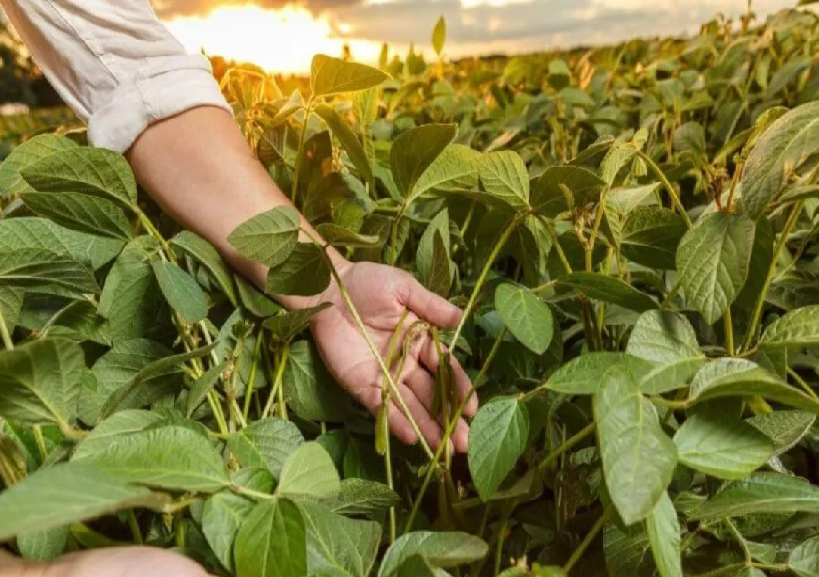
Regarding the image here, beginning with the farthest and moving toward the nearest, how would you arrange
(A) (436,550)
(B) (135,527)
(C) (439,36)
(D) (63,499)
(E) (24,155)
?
(C) (439,36) → (E) (24,155) → (B) (135,527) → (A) (436,550) → (D) (63,499)

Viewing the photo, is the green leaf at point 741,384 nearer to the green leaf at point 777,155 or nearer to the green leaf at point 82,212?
the green leaf at point 777,155

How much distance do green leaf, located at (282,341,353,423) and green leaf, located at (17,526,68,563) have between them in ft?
0.84

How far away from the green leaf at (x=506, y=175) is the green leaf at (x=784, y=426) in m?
0.27

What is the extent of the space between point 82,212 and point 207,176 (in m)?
0.21

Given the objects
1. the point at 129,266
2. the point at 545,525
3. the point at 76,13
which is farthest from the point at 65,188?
the point at 545,525

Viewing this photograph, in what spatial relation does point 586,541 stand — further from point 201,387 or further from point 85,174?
point 85,174

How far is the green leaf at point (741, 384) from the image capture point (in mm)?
455

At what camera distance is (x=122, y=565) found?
1.69 ft

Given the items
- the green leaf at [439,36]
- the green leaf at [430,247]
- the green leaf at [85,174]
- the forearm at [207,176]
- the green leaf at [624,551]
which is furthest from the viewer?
the green leaf at [439,36]

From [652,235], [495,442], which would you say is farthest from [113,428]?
[652,235]

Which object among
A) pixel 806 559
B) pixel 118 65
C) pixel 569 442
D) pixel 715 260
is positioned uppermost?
pixel 118 65

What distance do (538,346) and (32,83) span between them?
13704 mm

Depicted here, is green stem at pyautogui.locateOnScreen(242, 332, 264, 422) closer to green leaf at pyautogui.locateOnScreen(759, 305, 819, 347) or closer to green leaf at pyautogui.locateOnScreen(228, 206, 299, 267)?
green leaf at pyautogui.locateOnScreen(228, 206, 299, 267)

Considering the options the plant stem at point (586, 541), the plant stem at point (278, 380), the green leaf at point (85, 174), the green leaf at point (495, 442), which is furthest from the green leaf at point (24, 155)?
the plant stem at point (586, 541)
